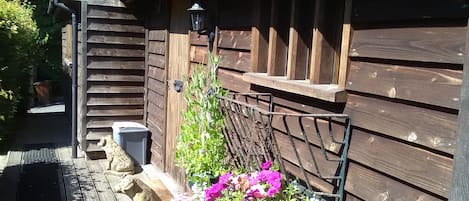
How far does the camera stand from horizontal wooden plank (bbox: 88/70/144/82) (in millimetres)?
5832

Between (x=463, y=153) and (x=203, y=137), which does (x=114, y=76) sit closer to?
(x=203, y=137)

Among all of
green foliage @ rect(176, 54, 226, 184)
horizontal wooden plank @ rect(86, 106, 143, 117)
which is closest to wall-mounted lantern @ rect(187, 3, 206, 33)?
green foliage @ rect(176, 54, 226, 184)

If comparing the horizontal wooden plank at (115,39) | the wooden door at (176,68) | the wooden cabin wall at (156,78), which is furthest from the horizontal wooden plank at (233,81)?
the horizontal wooden plank at (115,39)

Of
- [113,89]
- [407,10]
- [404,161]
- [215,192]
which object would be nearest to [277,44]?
[215,192]

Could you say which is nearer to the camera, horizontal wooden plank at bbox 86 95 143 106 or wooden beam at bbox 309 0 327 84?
wooden beam at bbox 309 0 327 84

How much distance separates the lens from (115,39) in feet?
19.3

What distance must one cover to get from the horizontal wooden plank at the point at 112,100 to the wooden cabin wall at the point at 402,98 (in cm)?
422

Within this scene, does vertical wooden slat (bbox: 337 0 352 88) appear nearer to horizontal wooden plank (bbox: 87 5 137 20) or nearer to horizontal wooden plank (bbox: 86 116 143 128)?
horizontal wooden plank (bbox: 87 5 137 20)

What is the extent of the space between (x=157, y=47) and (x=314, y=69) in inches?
142

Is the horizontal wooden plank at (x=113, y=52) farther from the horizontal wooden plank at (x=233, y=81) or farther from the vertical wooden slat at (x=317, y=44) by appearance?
the vertical wooden slat at (x=317, y=44)

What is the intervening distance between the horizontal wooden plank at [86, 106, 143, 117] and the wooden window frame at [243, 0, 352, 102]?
3.60 m

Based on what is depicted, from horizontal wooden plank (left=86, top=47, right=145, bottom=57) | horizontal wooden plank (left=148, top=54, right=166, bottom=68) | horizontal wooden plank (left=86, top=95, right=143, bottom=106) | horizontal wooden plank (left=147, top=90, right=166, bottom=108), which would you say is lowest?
horizontal wooden plank (left=86, top=95, right=143, bottom=106)

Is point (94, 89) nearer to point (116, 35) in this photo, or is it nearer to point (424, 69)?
point (116, 35)

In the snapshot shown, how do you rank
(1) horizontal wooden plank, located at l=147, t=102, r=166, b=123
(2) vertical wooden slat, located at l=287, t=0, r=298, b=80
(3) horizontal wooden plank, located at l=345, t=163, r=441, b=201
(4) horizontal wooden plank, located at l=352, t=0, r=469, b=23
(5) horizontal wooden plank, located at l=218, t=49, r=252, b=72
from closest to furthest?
1. (4) horizontal wooden plank, located at l=352, t=0, r=469, b=23
2. (3) horizontal wooden plank, located at l=345, t=163, r=441, b=201
3. (2) vertical wooden slat, located at l=287, t=0, r=298, b=80
4. (5) horizontal wooden plank, located at l=218, t=49, r=252, b=72
5. (1) horizontal wooden plank, located at l=147, t=102, r=166, b=123
